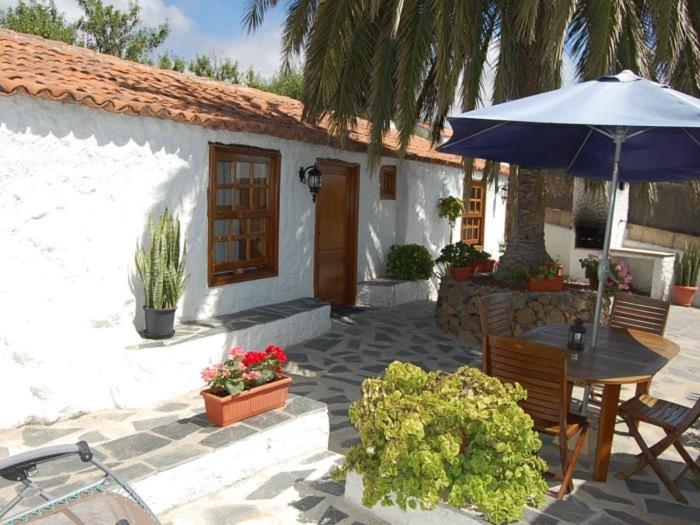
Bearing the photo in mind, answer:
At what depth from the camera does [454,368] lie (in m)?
6.69

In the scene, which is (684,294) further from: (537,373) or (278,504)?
(278,504)

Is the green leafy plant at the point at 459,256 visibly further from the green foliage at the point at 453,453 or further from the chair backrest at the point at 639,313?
the green foliage at the point at 453,453

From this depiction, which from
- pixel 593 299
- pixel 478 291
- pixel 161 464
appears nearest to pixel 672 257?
pixel 593 299

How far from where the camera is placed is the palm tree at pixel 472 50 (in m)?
5.99

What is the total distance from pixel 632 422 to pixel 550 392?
931 mm

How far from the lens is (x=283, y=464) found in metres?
4.14

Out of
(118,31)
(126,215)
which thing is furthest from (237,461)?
(118,31)

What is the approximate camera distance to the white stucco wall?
4.23 meters

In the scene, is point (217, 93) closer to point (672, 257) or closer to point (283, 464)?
point (283, 464)

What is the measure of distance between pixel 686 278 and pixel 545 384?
34.0ft

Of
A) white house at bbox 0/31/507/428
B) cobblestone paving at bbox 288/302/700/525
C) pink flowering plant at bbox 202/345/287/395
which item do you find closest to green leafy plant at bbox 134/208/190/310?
white house at bbox 0/31/507/428

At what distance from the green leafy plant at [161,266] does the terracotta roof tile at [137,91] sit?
1.11m

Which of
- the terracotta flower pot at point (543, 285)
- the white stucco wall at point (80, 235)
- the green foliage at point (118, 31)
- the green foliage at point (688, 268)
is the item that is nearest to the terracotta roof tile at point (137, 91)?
the white stucco wall at point (80, 235)

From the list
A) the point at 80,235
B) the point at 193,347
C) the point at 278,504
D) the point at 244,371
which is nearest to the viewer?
the point at 278,504
